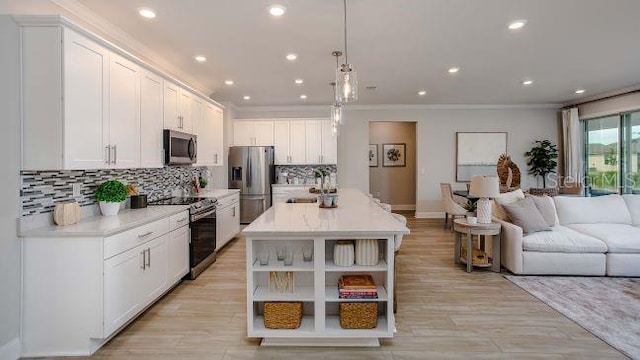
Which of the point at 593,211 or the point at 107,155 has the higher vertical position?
the point at 107,155

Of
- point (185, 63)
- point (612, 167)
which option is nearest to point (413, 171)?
point (612, 167)

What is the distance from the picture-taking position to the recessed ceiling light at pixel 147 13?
3172 mm

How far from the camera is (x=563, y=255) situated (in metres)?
4.09

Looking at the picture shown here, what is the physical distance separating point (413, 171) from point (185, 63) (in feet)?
22.4

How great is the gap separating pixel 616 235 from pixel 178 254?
5069 millimetres

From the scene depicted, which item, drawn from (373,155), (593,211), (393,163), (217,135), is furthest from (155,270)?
(393,163)

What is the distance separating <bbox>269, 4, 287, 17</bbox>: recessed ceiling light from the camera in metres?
3.10

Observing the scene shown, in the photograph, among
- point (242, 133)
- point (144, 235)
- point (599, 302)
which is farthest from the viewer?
point (242, 133)

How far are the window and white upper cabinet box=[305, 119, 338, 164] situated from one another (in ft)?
18.0

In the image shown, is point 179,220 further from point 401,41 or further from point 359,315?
point 401,41

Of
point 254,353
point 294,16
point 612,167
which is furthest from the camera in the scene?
point 612,167

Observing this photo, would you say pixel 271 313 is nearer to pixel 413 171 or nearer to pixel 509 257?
pixel 509 257

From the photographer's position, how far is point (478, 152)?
823 cm

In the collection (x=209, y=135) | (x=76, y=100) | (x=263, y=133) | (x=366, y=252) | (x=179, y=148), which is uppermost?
(x=263, y=133)
